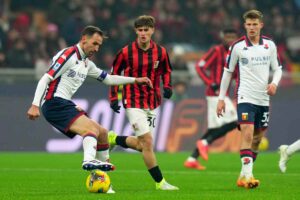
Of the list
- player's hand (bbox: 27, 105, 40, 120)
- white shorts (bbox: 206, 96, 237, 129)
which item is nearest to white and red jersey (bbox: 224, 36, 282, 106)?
player's hand (bbox: 27, 105, 40, 120)

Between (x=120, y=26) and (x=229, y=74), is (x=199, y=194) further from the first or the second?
(x=120, y=26)

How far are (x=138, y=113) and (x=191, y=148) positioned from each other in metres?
9.26

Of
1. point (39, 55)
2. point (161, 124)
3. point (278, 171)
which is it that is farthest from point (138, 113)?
point (39, 55)

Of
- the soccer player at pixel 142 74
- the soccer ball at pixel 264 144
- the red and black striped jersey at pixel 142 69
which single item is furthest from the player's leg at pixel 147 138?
the soccer ball at pixel 264 144

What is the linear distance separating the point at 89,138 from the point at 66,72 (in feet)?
2.90

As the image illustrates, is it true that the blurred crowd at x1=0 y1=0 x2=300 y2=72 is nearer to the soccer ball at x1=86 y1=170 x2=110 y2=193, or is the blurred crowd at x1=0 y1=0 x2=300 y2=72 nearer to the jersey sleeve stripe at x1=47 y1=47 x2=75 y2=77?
the jersey sleeve stripe at x1=47 y1=47 x2=75 y2=77

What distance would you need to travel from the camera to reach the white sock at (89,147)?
1101 centimetres

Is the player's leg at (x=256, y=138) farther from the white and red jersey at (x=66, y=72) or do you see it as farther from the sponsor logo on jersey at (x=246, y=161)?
the white and red jersey at (x=66, y=72)

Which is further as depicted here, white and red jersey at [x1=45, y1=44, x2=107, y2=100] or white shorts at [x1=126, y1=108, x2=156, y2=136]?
white shorts at [x1=126, y1=108, x2=156, y2=136]

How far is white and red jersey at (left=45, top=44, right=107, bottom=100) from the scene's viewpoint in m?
11.4

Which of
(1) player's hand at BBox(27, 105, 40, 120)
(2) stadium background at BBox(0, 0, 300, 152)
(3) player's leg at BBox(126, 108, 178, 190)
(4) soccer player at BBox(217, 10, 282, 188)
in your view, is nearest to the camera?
(1) player's hand at BBox(27, 105, 40, 120)

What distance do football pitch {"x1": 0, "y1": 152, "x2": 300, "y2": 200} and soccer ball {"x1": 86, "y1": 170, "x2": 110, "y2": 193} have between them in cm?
11

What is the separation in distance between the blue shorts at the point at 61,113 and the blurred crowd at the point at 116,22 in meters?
10.7

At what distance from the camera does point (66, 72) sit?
11523 mm
